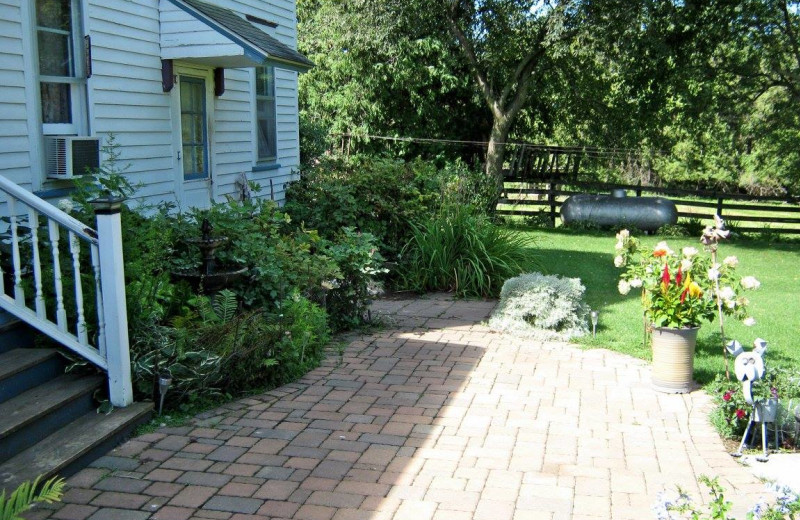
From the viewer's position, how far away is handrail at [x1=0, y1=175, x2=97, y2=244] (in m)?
4.07

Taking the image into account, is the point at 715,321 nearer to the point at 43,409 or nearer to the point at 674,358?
the point at 674,358

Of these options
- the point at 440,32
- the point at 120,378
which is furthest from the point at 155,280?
the point at 440,32

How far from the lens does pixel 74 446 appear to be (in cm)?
380

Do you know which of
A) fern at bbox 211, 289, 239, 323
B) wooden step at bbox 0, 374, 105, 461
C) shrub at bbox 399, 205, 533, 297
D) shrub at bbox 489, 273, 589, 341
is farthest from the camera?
shrub at bbox 399, 205, 533, 297

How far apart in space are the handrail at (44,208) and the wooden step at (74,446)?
3.28 feet

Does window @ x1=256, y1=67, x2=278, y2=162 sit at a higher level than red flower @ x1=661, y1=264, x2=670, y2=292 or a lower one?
higher

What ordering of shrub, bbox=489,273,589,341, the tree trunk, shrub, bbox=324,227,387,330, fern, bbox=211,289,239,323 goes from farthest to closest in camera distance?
the tree trunk → shrub, bbox=489,273,589,341 → shrub, bbox=324,227,387,330 → fern, bbox=211,289,239,323

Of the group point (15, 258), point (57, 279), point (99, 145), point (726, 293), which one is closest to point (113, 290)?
point (57, 279)

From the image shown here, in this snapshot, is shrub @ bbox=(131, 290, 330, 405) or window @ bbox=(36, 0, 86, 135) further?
window @ bbox=(36, 0, 86, 135)

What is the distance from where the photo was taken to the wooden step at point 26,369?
3975 millimetres

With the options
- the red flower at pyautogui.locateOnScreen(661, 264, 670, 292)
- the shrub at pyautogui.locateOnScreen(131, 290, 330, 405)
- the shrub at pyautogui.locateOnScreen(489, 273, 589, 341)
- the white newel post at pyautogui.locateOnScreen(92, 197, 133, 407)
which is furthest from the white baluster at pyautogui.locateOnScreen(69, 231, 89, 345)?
the shrub at pyautogui.locateOnScreen(489, 273, 589, 341)

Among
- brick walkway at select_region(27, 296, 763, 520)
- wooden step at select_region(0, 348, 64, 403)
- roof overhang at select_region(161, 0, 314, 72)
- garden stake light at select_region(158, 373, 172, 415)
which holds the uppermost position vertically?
roof overhang at select_region(161, 0, 314, 72)

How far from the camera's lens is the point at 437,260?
8.95 m

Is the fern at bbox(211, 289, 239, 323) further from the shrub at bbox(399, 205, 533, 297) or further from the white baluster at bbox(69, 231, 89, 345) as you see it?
the shrub at bbox(399, 205, 533, 297)
